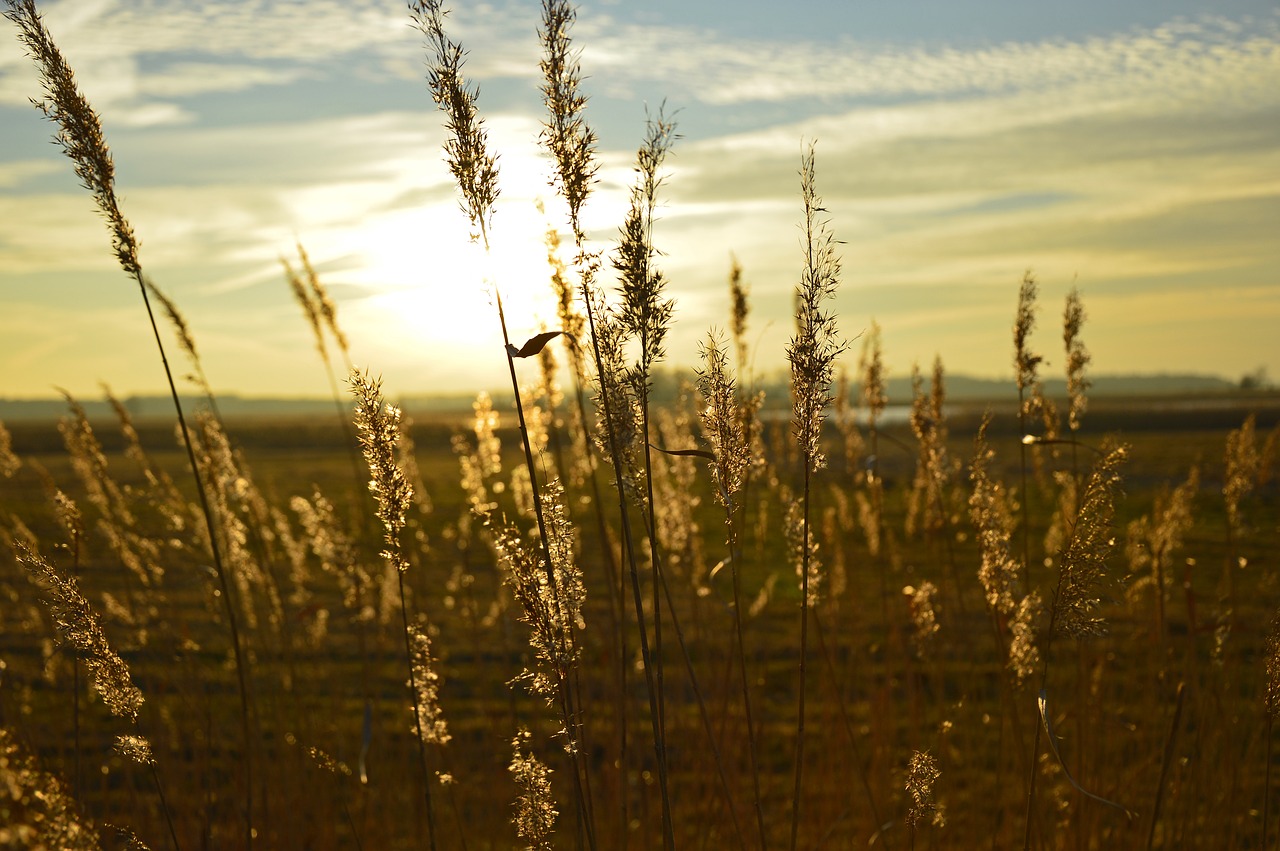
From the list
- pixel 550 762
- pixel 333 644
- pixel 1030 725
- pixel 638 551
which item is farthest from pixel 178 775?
pixel 333 644

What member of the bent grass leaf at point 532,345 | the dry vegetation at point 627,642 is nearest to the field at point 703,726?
the dry vegetation at point 627,642

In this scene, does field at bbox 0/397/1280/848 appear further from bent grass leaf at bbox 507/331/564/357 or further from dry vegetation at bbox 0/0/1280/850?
bent grass leaf at bbox 507/331/564/357

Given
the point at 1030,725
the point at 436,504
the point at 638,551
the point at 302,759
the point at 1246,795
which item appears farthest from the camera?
the point at 436,504

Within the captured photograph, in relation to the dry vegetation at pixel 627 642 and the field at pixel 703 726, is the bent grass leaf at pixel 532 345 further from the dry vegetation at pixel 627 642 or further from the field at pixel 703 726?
the field at pixel 703 726

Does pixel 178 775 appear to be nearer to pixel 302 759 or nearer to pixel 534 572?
pixel 302 759

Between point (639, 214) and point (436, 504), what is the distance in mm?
26551

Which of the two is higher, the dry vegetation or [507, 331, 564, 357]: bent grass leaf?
[507, 331, 564, 357]: bent grass leaf

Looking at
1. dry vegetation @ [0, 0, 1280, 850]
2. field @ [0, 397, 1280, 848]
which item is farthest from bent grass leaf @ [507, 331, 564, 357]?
field @ [0, 397, 1280, 848]

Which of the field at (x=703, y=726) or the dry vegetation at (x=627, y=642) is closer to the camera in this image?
the dry vegetation at (x=627, y=642)

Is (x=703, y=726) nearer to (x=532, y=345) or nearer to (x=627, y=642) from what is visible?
(x=627, y=642)

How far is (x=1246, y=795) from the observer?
3266 millimetres

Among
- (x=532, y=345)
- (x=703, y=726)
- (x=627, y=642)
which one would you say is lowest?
(x=703, y=726)

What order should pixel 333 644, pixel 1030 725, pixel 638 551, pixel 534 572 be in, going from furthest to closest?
pixel 333 644
pixel 638 551
pixel 1030 725
pixel 534 572

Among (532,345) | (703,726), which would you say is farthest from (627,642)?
(532,345)
